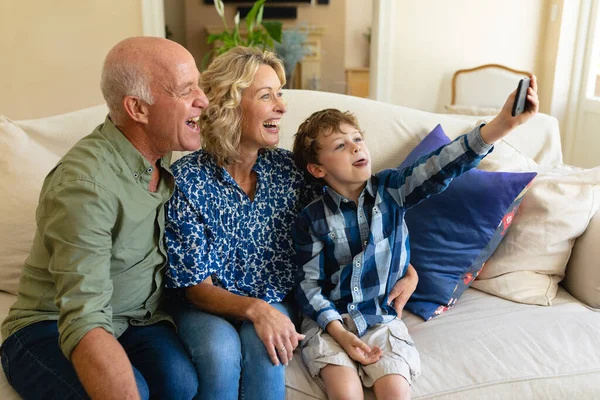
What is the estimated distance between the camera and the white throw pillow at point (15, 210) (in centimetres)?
170

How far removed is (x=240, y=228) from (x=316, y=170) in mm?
271

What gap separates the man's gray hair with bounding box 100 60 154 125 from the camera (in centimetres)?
127

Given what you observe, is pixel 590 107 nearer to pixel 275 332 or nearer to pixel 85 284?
pixel 275 332

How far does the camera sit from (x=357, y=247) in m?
1.54

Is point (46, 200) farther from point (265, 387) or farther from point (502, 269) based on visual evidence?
point (502, 269)

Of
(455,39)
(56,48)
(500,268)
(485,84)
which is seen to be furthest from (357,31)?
(500,268)

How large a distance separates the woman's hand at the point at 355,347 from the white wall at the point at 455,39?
105 inches

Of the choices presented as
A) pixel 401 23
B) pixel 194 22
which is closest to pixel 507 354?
pixel 401 23

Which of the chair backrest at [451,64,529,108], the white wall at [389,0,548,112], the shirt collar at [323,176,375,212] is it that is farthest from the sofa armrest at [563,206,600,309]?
the white wall at [389,0,548,112]

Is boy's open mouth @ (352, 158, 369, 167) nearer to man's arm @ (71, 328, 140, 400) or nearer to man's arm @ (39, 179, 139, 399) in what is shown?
man's arm @ (39, 179, 139, 399)

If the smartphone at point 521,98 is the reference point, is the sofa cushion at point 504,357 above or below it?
below

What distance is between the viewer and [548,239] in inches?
65.9

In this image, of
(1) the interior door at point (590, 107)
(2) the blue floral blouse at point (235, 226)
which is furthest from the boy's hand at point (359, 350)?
(1) the interior door at point (590, 107)

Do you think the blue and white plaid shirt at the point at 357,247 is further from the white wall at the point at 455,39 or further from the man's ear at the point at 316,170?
the white wall at the point at 455,39
